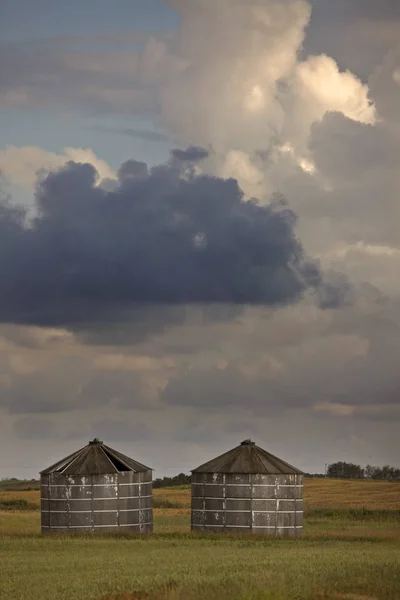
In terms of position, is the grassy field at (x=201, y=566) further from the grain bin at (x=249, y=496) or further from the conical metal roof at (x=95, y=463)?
the conical metal roof at (x=95, y=463)

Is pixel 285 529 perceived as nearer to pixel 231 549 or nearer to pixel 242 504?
pixel 242 504

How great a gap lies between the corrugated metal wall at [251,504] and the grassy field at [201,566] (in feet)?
5.34

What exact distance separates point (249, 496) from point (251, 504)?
1.47 ft

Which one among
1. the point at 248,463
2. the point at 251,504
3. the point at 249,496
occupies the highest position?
the point at 248,463

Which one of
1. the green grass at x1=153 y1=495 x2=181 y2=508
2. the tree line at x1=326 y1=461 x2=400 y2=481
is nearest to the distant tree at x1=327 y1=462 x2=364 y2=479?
the tree line at x1=326 y1=461 x2=400 y2=481

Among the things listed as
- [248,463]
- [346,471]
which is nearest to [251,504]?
[248,463]

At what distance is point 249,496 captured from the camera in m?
61.0

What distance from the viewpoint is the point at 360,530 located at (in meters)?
71.4

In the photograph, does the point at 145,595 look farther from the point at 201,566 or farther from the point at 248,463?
the point at 248,463

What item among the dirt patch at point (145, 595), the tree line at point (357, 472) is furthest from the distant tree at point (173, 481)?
the dirt patch at point (145, 595)

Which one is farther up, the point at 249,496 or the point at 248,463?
the point at 248,463

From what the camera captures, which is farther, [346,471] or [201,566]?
[346,471]

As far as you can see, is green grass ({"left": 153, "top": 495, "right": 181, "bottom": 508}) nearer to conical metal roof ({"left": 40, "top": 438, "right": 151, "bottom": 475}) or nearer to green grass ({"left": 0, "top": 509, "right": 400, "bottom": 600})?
green grass ({"left": 0, "top": 509, "right": 400, "bottom": 600})

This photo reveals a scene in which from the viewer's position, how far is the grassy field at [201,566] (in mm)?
32312
